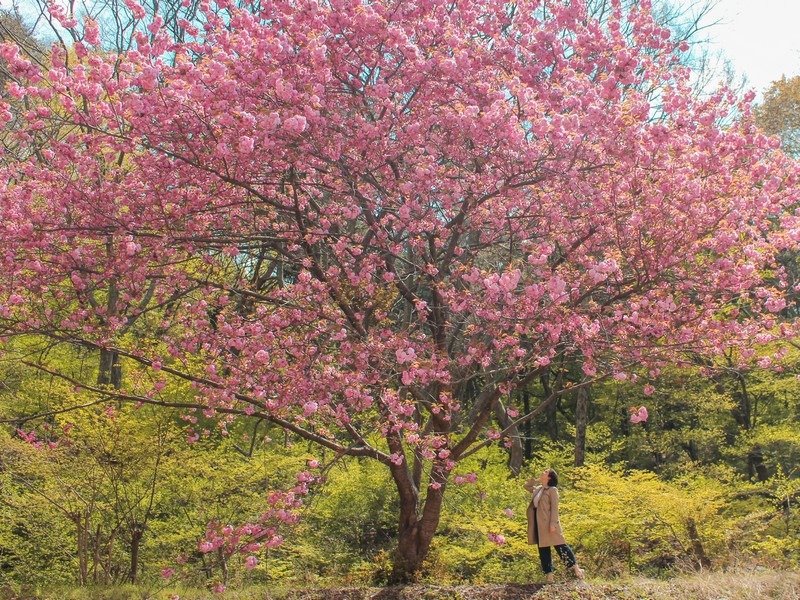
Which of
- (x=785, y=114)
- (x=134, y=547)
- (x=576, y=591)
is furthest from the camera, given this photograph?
(x=785, y=114)

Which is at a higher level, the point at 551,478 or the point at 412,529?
the point at 551,478

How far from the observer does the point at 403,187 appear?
5723 mm

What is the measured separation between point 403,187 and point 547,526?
376 cm

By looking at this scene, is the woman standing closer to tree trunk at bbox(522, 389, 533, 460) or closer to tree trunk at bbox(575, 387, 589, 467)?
tree trunk at bbox(575, 387, 589, 467)

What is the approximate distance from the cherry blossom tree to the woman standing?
1.10 metres

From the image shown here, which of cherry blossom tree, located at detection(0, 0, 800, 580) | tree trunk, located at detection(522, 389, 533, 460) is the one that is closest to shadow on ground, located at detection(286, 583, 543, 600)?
cherry blossom tree, located at detection(0, 0, 800, 580)

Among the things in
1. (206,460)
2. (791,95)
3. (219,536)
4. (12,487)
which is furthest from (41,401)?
(791,95)

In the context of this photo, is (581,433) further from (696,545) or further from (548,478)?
(548,478)

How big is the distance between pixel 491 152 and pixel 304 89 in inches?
62.3

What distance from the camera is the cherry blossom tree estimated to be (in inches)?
217

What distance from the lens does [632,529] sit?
10125 millimetres

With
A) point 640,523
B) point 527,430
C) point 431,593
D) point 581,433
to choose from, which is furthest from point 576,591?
point 527,430

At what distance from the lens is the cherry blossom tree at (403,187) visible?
18.1 feet

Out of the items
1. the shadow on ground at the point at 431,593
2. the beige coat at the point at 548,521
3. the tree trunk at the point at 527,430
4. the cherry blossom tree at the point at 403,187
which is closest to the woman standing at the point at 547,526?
the beige coat at the point at 548,521
